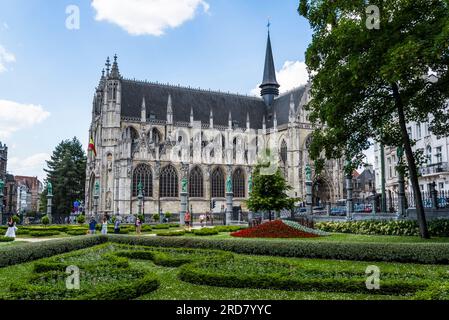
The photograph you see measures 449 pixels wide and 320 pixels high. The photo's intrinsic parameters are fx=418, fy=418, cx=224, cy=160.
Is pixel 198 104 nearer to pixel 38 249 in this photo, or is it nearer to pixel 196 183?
pixel 196 183

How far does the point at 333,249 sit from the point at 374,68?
7.67m

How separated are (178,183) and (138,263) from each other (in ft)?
138

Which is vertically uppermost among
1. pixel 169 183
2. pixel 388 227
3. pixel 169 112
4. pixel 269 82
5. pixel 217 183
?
pixel 269 82

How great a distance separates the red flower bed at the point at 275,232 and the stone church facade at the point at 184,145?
28.1 m

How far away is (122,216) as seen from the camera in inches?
2007

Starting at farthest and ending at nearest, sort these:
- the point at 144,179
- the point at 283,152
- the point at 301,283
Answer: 1. the point at 283,152
2. the point at 144,179
3. the point at 301,283

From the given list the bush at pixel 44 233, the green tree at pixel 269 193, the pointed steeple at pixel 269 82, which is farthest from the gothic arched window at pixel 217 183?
the bush at pixel 44 233

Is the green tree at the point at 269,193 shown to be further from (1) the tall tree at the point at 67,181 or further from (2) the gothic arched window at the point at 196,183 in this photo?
(1) the tall tree at the point at 67,181

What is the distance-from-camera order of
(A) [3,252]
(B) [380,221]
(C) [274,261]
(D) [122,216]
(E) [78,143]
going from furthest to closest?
(E) [78,143] < (D) [122,216] < (B) [380,221] < (A) [3,252] < (C) [274,261]

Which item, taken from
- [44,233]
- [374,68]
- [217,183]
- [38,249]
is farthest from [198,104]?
[38,249]

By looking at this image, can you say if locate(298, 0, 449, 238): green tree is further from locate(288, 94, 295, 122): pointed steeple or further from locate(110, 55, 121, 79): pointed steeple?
locate(288, 94, 295, 122): pointed steeple

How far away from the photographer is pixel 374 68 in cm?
1716
